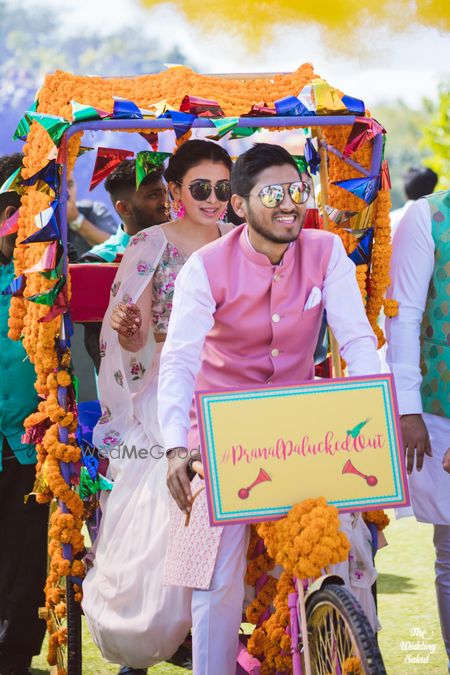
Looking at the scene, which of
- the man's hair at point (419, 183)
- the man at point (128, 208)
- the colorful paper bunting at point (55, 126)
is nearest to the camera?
the colorful paper bunting at point (55, 126)

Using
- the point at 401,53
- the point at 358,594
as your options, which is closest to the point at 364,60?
the point at 401,53

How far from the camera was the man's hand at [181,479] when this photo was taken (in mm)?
3641

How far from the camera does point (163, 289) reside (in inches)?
201

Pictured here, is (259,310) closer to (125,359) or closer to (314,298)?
(314,298)

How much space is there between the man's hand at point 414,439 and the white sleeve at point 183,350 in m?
1.05

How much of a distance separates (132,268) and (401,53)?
13.2 meters

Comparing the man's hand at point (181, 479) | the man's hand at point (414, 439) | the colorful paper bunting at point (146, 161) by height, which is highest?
the colorful paper bunting at point (146, 161)

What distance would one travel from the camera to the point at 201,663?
12.9ft

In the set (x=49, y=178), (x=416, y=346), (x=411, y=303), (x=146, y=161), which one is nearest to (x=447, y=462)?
(x=416, y=346)

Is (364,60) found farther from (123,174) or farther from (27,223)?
(27,223)

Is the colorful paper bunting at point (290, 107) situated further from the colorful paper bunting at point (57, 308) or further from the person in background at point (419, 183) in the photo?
the person in background at point (419, 183)

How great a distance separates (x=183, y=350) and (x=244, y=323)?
1.02 feet

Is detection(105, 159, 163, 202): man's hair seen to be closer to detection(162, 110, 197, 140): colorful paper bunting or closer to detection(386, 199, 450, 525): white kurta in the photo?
detection(162, 110, 197, 140): colorful paper bunting

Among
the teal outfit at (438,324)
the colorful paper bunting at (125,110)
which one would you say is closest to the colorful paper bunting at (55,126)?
the colorful paper bunting at (125,110)
